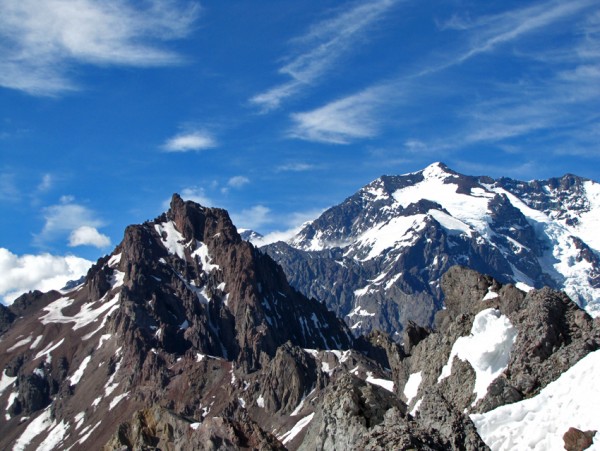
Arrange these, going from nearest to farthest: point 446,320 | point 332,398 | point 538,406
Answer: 1. point 538,406
2. point 332,398
3. point 446,320

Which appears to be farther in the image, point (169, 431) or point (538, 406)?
point (169, 431)

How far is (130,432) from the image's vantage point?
7325 cm

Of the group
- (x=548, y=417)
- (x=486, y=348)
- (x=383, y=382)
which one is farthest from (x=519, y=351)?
(x=383, y=382)

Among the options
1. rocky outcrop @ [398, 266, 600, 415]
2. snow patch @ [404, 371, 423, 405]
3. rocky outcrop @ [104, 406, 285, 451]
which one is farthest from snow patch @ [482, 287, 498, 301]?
rocky outcrop @ [104, 406, 285, 451]

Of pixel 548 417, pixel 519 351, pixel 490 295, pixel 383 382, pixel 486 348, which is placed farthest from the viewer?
pixel 383 382

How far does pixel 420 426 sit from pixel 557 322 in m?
33.4

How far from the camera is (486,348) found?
195 ft

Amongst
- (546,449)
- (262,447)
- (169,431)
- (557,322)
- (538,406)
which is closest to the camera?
(546,449)

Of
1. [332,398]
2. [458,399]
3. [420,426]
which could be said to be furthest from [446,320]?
[420,426]

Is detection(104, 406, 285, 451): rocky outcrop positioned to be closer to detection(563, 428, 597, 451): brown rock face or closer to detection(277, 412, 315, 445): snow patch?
detection(563, 428, 597, 451): brown rock face

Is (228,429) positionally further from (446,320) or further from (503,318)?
(446,320)

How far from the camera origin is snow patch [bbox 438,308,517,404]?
5531cm

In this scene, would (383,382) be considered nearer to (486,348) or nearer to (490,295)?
(490,295)

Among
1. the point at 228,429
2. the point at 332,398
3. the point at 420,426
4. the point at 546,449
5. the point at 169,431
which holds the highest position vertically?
the point at 169,431
